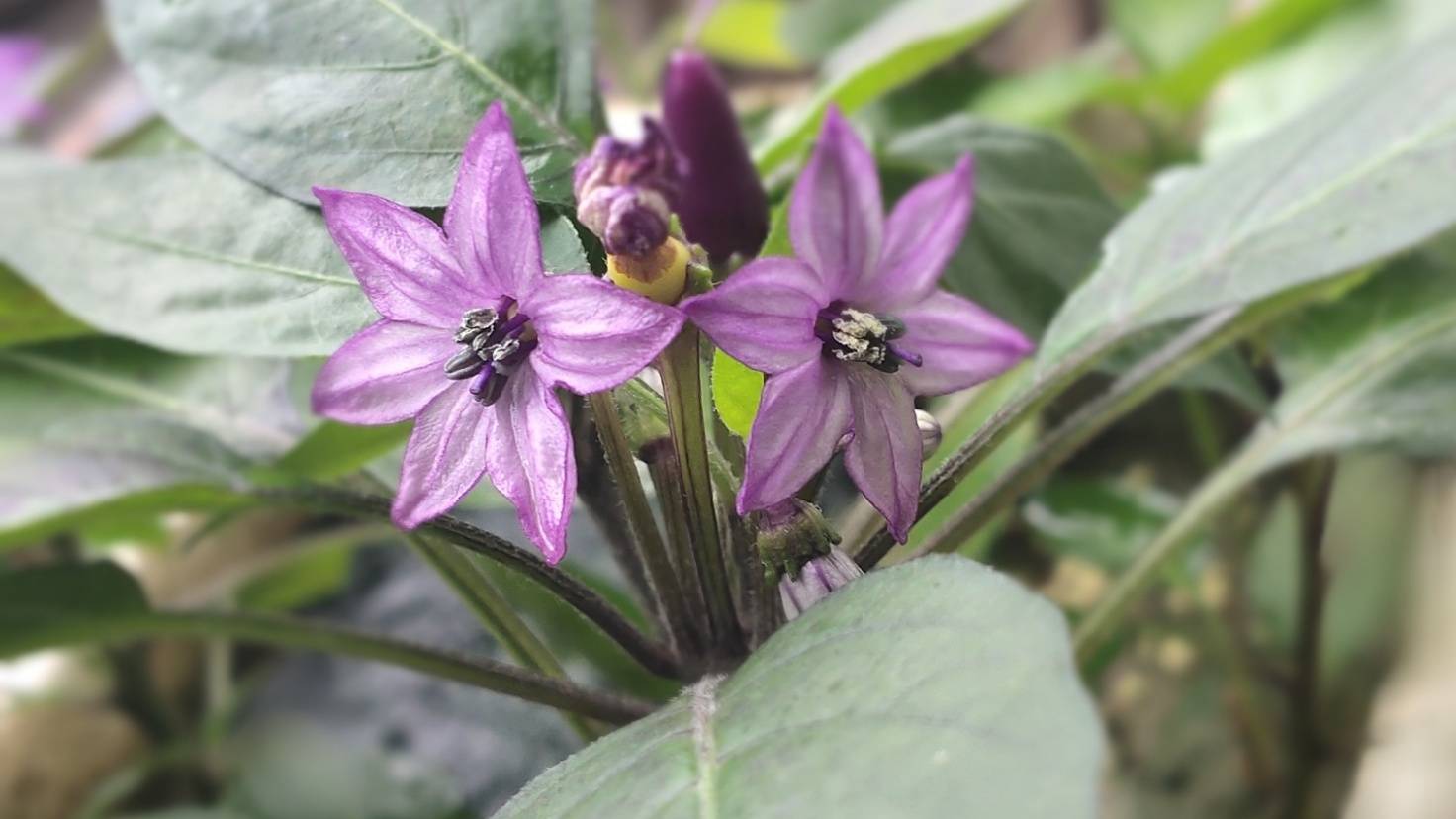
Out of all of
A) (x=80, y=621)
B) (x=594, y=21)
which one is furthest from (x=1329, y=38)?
(x=80, y=621)

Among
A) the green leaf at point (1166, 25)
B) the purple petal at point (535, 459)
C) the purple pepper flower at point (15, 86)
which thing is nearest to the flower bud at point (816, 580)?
the purple petal at point (535, 459)

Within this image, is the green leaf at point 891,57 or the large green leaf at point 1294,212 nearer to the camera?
the large green leaf at point 1294,212

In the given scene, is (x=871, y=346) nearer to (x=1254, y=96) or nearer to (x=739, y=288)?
(x=739, y=288)

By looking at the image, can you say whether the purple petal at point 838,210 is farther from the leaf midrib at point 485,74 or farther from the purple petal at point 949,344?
the leaf midrib at point 485,74

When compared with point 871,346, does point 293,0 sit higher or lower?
higher

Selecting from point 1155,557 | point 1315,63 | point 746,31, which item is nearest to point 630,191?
point 1155,557

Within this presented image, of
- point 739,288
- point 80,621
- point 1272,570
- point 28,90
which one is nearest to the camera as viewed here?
point 739,288

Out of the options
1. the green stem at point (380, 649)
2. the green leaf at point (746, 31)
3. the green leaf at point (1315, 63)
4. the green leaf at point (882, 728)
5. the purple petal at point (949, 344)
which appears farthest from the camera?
the green leaf at point (746, 31)
